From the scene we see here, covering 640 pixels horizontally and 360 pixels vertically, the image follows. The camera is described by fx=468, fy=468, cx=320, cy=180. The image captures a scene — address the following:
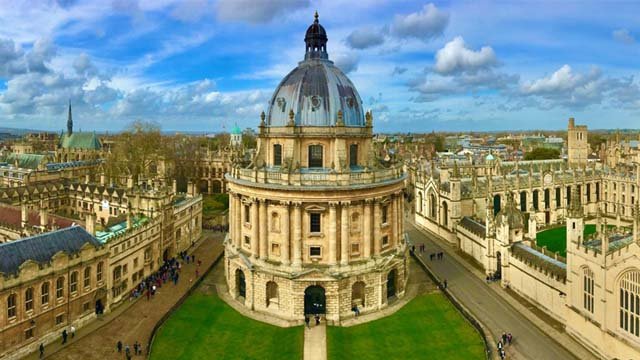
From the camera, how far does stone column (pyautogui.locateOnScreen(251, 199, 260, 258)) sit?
3844cm

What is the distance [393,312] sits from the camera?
124 feet

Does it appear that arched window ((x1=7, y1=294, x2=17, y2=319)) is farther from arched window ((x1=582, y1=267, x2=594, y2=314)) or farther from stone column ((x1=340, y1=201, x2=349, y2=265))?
arched window ((x1=582, y1=267, x2=594, y2=314))

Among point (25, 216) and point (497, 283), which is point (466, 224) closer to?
point (497, 283)

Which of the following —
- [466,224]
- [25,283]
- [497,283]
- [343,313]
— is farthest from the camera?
[466,224]

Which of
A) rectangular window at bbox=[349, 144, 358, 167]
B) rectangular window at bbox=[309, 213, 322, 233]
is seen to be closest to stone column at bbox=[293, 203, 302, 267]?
rectangular window at bbox=[309, 213, 322, 233]

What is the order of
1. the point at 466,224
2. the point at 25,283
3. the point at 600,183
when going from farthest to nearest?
the point at 600,183 → the point at 466,224 → the point at 25,283

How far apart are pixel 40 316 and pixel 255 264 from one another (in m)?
15.4

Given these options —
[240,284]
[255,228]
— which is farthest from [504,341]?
[240,284]

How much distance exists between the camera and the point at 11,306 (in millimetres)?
29906

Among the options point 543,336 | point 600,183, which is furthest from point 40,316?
point 600,183

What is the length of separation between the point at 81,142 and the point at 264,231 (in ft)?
330

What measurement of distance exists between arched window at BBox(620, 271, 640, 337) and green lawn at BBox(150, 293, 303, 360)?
1987 cm

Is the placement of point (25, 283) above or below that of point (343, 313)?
above

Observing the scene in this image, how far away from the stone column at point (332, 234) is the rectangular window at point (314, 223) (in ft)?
3.60
